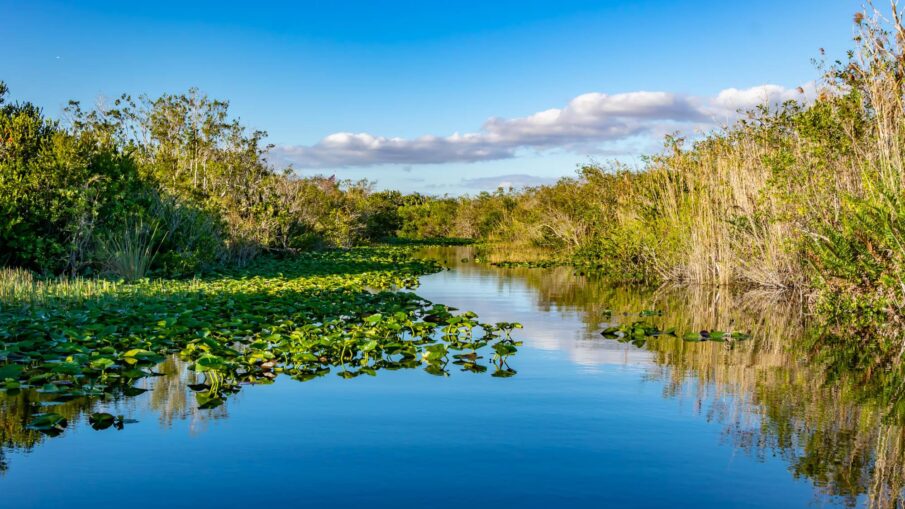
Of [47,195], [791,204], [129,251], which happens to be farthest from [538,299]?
[47,195]

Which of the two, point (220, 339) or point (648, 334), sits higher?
point (648, 334)

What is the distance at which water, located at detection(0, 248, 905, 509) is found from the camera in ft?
16.6

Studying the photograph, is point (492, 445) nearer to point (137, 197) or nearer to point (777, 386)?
point (777, 386)

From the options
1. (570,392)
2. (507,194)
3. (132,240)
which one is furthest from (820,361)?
(507,194)

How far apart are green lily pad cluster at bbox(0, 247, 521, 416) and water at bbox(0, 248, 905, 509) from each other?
0.39m

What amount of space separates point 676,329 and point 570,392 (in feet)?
17.8

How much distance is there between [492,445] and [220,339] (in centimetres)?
502

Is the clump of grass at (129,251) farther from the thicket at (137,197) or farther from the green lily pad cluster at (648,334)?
the green lily pad cluster at (648,334)

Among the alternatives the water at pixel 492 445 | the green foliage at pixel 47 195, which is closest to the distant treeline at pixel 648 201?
the green foliage at pixel 47 195

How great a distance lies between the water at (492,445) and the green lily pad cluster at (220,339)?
1.27 feet

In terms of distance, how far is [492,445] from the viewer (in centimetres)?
617

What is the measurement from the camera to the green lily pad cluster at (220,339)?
7.79 metres

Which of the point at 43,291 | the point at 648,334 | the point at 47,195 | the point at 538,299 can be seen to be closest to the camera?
the point at 648,334

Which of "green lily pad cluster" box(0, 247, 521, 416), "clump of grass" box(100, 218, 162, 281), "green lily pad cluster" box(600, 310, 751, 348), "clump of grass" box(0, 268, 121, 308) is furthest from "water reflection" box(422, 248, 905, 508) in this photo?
"clump of grass" box(100, 218, 162, 281)
